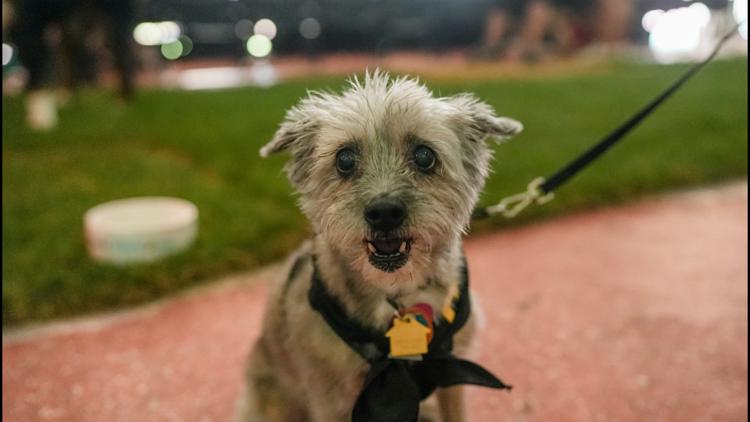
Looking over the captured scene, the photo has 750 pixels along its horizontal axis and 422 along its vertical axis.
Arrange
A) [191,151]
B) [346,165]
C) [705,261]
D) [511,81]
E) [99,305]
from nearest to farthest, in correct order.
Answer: [346,165] → [99,305] → [705,261] → [191,151] → [511,81]

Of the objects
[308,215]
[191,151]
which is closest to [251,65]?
[191,151]

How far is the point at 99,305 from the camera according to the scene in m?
3.90

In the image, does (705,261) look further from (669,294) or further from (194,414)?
(194,414)

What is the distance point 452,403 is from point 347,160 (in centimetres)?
111

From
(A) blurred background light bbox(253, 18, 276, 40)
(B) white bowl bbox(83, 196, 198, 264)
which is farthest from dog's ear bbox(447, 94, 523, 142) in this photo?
(A) blurred background light bbox(253, 18, 276, 40)

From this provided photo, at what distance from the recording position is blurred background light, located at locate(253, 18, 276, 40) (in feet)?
62.7

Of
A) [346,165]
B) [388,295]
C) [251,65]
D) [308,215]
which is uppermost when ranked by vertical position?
[346,165]

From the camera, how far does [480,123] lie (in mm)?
2180

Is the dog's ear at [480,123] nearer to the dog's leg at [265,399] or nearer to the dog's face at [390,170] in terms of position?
the dog's face at [390,170]

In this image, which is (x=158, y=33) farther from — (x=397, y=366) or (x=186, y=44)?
(x=397, y=366)

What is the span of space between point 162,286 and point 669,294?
11.1 feet

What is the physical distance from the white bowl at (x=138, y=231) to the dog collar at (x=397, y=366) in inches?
94.3

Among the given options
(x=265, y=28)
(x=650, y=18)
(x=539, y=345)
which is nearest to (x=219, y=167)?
(x=539, y=345)

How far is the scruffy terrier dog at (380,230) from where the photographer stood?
2023 millimetres
